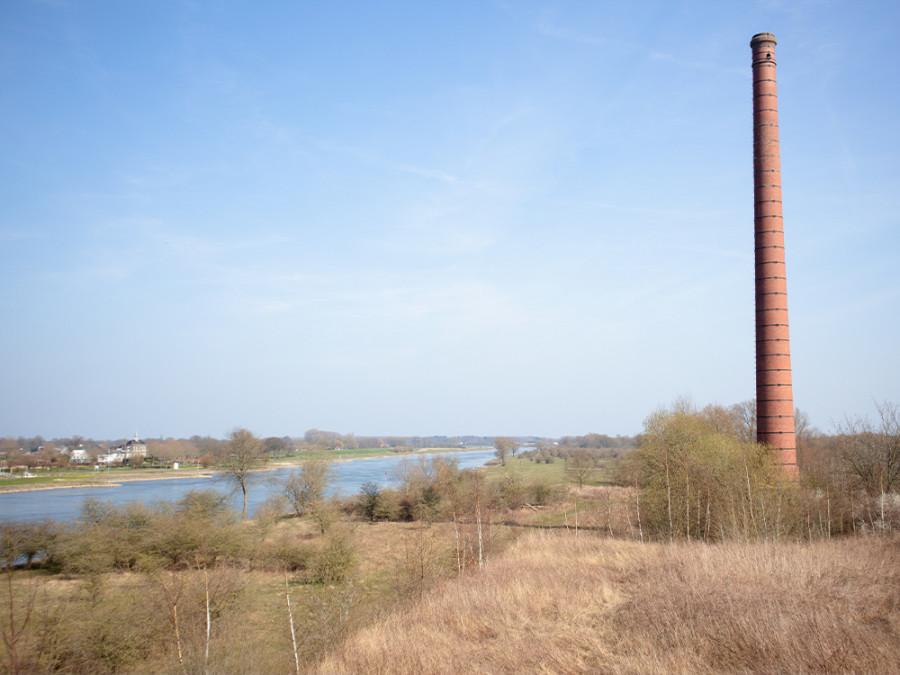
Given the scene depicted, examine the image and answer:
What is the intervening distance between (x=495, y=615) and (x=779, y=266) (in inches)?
737

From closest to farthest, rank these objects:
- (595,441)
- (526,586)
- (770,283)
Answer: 1. (526,586)
2. (770,283)
3. (595,441)

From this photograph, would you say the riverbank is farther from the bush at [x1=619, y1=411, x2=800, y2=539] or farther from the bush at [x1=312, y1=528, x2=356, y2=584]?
the bush at [x1=619, y1=411, x2=800, y2=539]

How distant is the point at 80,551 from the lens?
20.0 metres

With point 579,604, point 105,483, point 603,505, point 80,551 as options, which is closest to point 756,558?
point 579,604

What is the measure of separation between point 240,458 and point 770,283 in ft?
116

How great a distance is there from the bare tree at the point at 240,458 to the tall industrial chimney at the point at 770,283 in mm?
33163

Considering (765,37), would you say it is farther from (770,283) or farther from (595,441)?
(595,441)

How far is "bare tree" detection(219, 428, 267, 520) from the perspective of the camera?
39.0 m

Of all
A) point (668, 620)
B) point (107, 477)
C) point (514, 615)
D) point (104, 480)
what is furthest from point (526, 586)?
point (107, 477)

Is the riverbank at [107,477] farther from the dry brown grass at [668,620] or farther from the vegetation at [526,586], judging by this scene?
the dry brown grass at [668,620]

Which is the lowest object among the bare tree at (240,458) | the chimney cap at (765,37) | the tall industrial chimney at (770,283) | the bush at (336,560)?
the bush at (336,560)

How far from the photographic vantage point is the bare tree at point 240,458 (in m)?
39.0

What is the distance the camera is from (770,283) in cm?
2128

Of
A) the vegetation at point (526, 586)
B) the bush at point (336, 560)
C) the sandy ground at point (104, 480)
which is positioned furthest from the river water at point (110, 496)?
the bush at point (336, 560)
